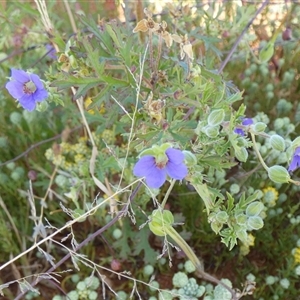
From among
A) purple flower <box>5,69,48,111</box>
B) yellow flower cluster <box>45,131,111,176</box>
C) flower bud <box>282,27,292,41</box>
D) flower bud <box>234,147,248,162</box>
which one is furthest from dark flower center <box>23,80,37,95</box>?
flower bud <box>282,27,292,41</box>

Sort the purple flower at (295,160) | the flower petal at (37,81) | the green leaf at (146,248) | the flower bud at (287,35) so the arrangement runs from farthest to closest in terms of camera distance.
Answer: the flower bud at (287,35)
the green leaf at (146,248)
the flower petal at (37,81)
the purple flower at (295,160)

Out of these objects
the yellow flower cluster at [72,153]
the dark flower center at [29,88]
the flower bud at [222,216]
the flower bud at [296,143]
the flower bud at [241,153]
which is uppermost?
the dark flower center at [29,88]

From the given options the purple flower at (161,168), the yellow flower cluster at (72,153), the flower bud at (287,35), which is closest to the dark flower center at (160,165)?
the purple flower at (161,168)

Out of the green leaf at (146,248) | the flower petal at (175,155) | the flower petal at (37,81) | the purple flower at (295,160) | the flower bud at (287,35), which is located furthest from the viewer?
the flower bud at (287,35)

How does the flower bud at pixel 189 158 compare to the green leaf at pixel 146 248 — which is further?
the green leaf at pixel 146 248

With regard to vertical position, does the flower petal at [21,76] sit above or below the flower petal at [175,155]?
above

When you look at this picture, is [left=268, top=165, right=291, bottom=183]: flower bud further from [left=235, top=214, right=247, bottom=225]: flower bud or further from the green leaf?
the green leaf

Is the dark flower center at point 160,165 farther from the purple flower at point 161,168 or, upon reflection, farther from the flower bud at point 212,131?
the flower bud at point 212,131

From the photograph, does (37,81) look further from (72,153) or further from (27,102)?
(72,153)
